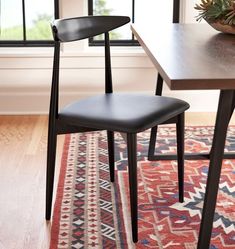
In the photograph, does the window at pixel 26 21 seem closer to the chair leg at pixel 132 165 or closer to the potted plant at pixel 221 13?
the potted plant at pixel 221 13

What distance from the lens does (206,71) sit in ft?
5.57

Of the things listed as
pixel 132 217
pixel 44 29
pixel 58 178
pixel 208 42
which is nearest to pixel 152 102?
pixel 208 42

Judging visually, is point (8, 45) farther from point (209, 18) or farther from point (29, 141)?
point (209, 18)

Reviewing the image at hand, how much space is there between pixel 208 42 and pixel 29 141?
1.54 metres

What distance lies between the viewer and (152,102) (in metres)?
2.43

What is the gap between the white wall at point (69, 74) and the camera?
156 inches

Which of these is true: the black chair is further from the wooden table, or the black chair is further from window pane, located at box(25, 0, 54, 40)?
window pane, located at box(25, 0, 54, 40)

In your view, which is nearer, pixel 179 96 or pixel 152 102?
pixel 152 102

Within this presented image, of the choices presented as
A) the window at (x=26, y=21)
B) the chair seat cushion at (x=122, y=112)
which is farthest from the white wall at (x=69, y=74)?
the chair seat cushion at (x=122, y=112)

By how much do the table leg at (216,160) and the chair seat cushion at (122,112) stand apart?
420 mm

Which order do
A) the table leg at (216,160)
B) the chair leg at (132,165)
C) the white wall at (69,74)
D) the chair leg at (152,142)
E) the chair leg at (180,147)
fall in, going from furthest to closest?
the white wall at (69,74)
the chair leg at (152,142)
the chair leg at (180,147)
the chair leg at (132,165)
the table leg at (216,160)

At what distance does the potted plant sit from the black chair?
39 cm

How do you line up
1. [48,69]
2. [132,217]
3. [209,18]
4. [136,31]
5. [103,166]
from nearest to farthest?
[132,217], [209,18], [136,31], [103,166], [48,69]

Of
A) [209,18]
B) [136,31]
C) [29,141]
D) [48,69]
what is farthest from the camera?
[48,69]
